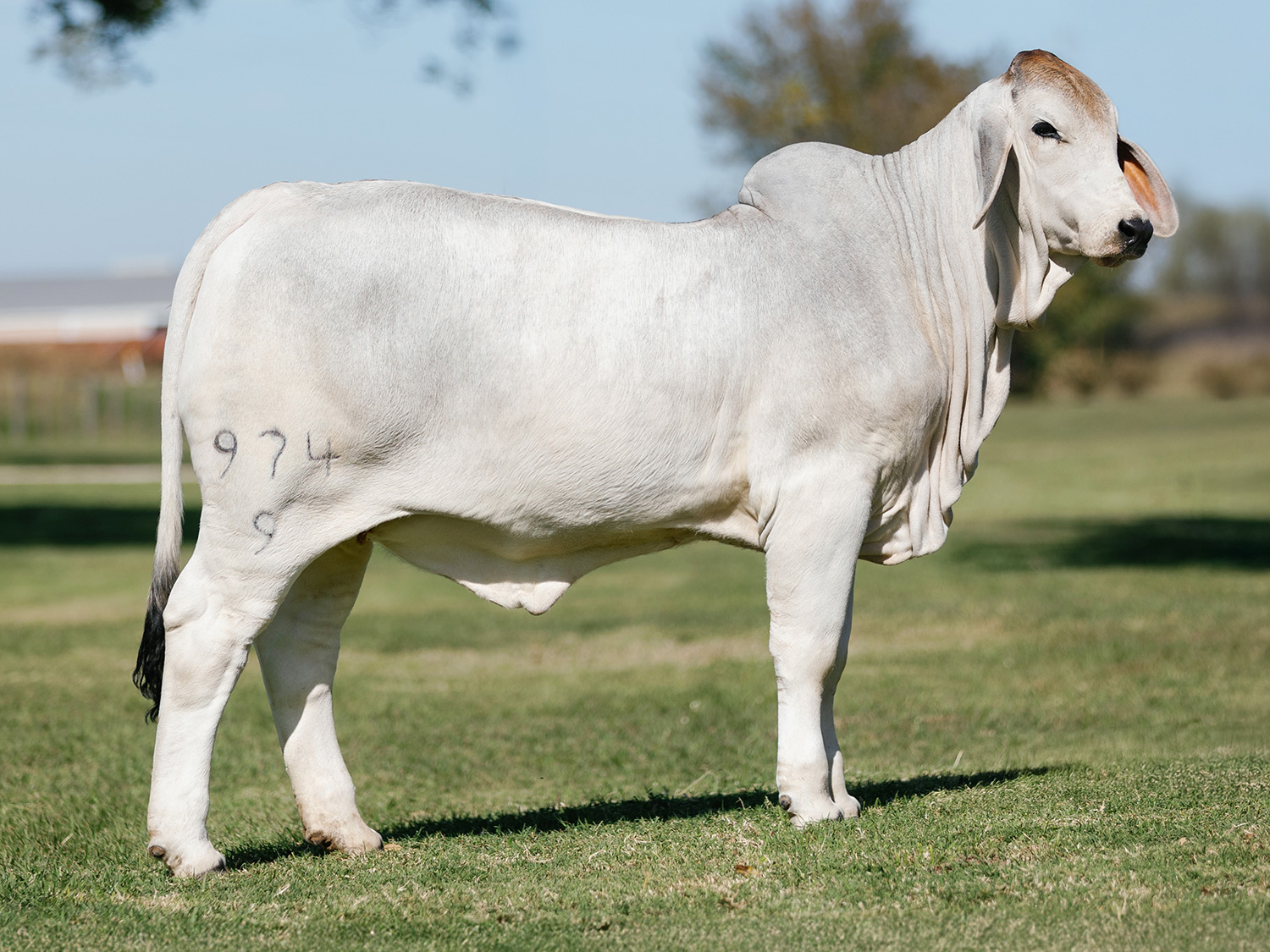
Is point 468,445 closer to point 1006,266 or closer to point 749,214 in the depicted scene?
point 749,214

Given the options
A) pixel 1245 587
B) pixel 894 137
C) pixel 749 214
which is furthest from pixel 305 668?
pixel 894 137

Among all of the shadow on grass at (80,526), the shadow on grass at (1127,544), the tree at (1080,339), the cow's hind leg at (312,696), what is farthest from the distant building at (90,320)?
the cow's hind leg at (312,696)

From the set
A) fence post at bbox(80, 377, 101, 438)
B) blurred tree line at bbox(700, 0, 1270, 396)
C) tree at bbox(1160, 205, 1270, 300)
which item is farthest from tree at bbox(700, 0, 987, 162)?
tree at bbox(1160, 205, 1270, 300)

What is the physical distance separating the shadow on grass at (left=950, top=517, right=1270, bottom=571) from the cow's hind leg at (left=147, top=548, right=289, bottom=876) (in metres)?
13.5

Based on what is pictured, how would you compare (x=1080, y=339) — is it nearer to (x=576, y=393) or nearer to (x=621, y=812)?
(x=621, y=812)

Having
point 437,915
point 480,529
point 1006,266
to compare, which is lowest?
point 437,915

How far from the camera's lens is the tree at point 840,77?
153 ft

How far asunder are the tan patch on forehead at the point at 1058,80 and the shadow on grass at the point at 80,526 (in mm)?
16412

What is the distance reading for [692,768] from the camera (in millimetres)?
7973

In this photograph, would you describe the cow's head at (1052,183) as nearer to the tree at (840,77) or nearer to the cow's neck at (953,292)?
the cow's neck at (953,292)

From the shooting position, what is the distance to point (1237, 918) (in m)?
4.19

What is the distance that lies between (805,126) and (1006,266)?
116 feet

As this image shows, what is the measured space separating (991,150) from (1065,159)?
252mm

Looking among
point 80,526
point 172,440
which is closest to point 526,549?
point 172,440
